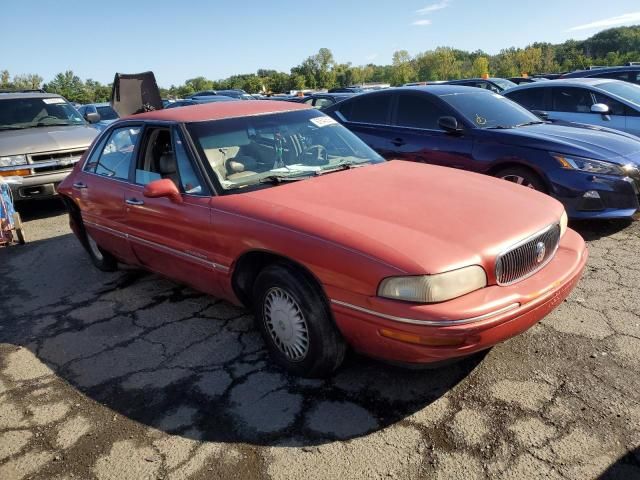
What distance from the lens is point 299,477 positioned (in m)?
2.25

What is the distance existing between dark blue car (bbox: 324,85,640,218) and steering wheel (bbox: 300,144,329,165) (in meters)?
2.33

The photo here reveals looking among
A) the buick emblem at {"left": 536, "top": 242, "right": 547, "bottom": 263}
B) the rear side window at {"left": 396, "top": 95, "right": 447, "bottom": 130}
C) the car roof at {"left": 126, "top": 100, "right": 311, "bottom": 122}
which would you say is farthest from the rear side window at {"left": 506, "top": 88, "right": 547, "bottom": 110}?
the buick emblem at {"left": 536, "top": 242, "right": 547, "bottom": 263}

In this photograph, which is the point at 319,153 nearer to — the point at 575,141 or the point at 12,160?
the point at 575,141

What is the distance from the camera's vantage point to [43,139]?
750 cm

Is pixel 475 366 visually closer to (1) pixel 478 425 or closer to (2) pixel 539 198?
(1) pixel 478 425

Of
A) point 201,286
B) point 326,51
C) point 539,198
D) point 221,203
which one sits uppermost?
point 326,51

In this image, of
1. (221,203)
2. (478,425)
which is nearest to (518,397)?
(478,425)

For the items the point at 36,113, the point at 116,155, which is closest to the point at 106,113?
the point at 36,113

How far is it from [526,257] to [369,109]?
4.47 m

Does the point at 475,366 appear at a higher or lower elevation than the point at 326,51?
lower

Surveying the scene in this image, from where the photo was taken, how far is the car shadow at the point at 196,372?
264cm

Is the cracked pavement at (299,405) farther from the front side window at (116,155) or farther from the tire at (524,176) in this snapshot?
the tire at (524,176)

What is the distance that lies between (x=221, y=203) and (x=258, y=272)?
0.49 metres

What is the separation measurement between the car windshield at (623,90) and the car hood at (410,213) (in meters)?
5.52
